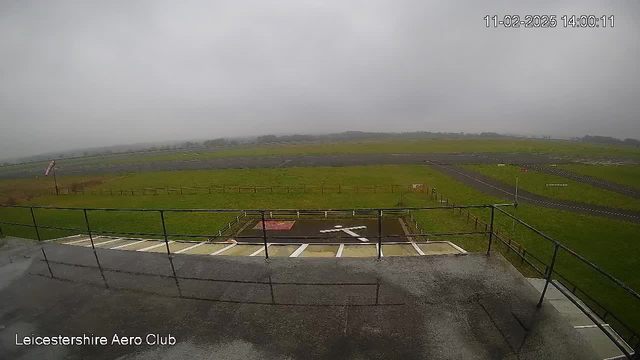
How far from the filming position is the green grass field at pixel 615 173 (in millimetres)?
37975

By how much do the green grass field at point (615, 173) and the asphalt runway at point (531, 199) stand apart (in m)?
17.0

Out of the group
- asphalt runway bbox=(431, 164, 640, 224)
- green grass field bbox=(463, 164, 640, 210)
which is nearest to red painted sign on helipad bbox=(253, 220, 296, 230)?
asphalt runway bbox=(431, 164, 640, 224)

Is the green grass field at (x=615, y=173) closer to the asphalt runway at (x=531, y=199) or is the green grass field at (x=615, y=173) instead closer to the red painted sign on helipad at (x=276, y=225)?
the asphalt runway at (x=531, y=199)

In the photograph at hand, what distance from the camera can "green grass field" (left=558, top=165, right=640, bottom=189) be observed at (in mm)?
37975

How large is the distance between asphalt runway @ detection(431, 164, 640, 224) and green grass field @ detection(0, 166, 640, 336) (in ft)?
6.44

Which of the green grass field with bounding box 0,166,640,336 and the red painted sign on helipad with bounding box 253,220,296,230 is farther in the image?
the red painted sign on helipad with bounding box 253,220,296,230

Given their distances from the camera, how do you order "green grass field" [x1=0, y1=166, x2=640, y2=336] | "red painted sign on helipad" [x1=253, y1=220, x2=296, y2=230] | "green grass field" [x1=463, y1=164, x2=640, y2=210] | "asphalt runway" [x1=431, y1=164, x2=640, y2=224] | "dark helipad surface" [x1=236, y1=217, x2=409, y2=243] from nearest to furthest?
"green grass field" [x1=0, y1=166, x2=640, y2=336] < "dark helipad surface" [x1=236, y1=217, x2=409, y2=243] < "red painted sign on helipad" [x1=253, y1=220, x2=296, y2=230] < "asphalt runway" [x1=431, y1=164, x2=640, y2=224] < "green grass field" [x1=463, y1=164, x2=640, y2=210]

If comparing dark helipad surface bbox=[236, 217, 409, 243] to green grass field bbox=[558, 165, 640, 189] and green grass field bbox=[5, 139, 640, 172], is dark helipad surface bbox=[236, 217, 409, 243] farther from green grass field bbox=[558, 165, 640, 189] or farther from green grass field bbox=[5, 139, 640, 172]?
green grass field bbox=[5, 139, 640, 172]

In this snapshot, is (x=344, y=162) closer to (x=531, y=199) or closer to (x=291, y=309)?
(x=531, y=199)

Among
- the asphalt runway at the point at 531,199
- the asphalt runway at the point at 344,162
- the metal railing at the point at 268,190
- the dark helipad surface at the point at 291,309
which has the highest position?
the dark helipad surface at the point at 291,309

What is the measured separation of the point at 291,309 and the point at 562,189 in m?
42.1

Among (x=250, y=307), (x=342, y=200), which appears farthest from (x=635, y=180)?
(x=250, y=307)

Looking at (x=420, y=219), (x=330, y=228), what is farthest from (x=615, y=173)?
(x=330, y=228)

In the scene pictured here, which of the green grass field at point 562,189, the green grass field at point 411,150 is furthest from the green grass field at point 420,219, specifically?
the green grass field at point 411,150
